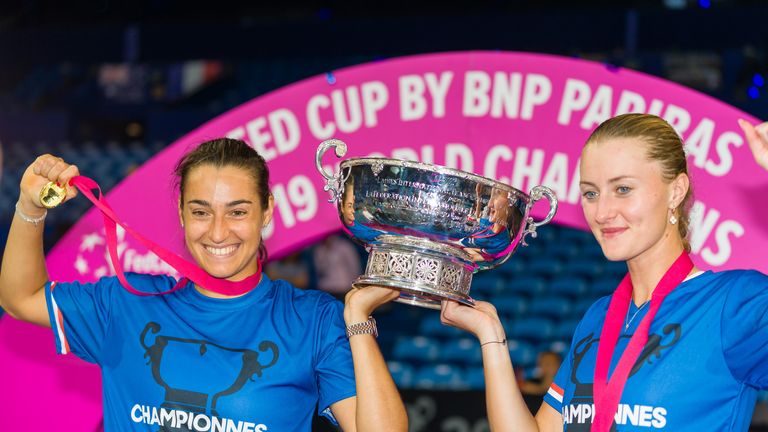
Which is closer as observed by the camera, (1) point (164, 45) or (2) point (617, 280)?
(1) point (164, 45)

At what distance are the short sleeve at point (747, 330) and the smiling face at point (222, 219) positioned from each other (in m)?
1.07

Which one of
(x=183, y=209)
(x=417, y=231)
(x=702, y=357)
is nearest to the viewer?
(x=702, y=357)

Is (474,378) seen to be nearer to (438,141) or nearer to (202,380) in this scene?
(438,141)

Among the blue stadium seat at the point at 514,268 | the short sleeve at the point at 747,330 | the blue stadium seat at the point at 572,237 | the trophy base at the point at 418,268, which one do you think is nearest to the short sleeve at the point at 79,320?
the trophy base at the point at 418,268

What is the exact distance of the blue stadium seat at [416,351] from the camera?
8312 mm

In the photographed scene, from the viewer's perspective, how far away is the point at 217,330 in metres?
2.56

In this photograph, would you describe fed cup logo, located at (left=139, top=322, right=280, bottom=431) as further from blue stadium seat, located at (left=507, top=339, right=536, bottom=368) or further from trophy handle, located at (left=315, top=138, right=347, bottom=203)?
blue stadium seat, located at (left=507, top=339, right=536, bottom=368)

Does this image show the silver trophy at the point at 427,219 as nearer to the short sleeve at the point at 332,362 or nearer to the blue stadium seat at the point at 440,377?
the short sleeve at the point at 332,362

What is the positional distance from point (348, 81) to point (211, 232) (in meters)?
1.32

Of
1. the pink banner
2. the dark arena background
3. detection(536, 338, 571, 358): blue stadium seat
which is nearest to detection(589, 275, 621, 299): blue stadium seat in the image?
the dark arena background

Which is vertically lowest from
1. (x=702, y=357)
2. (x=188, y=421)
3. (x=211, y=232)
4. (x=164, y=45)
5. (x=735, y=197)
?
(x=188, y=421)

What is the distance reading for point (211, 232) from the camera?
2539 millimetres

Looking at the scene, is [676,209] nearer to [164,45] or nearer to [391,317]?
[164,45]

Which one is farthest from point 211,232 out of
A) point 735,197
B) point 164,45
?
point 164,45
